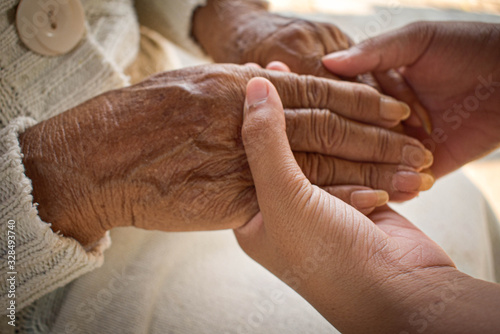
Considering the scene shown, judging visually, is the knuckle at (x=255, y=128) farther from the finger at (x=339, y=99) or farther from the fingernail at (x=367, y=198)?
the fingernail at (x=367, y=198)

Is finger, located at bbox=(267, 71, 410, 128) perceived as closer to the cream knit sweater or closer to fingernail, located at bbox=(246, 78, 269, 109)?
fingernail, located at bbox=(246, 78, 269, 109)

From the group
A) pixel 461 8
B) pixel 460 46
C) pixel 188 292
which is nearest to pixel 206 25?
pixel 460 46

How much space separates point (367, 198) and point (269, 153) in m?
0.30

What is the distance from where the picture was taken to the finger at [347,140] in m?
0.85

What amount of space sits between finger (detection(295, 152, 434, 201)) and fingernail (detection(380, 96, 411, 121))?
0.45 feet

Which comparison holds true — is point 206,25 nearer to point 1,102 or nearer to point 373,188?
point 1,102

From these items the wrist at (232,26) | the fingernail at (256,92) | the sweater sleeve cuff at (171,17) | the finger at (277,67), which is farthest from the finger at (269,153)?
the sweater sleeve cuff at (171,17)

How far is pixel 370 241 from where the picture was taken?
619 mm

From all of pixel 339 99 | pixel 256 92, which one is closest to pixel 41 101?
pixel 256 92

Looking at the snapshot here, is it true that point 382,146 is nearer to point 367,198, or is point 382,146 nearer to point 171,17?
point 367,198

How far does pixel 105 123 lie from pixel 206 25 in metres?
0.73

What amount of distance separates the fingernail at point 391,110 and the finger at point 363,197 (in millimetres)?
229

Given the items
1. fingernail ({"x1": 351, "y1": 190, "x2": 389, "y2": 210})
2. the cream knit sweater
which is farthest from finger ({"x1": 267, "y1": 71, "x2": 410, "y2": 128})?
the cream knit sweater

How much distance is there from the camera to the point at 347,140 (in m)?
0.87
